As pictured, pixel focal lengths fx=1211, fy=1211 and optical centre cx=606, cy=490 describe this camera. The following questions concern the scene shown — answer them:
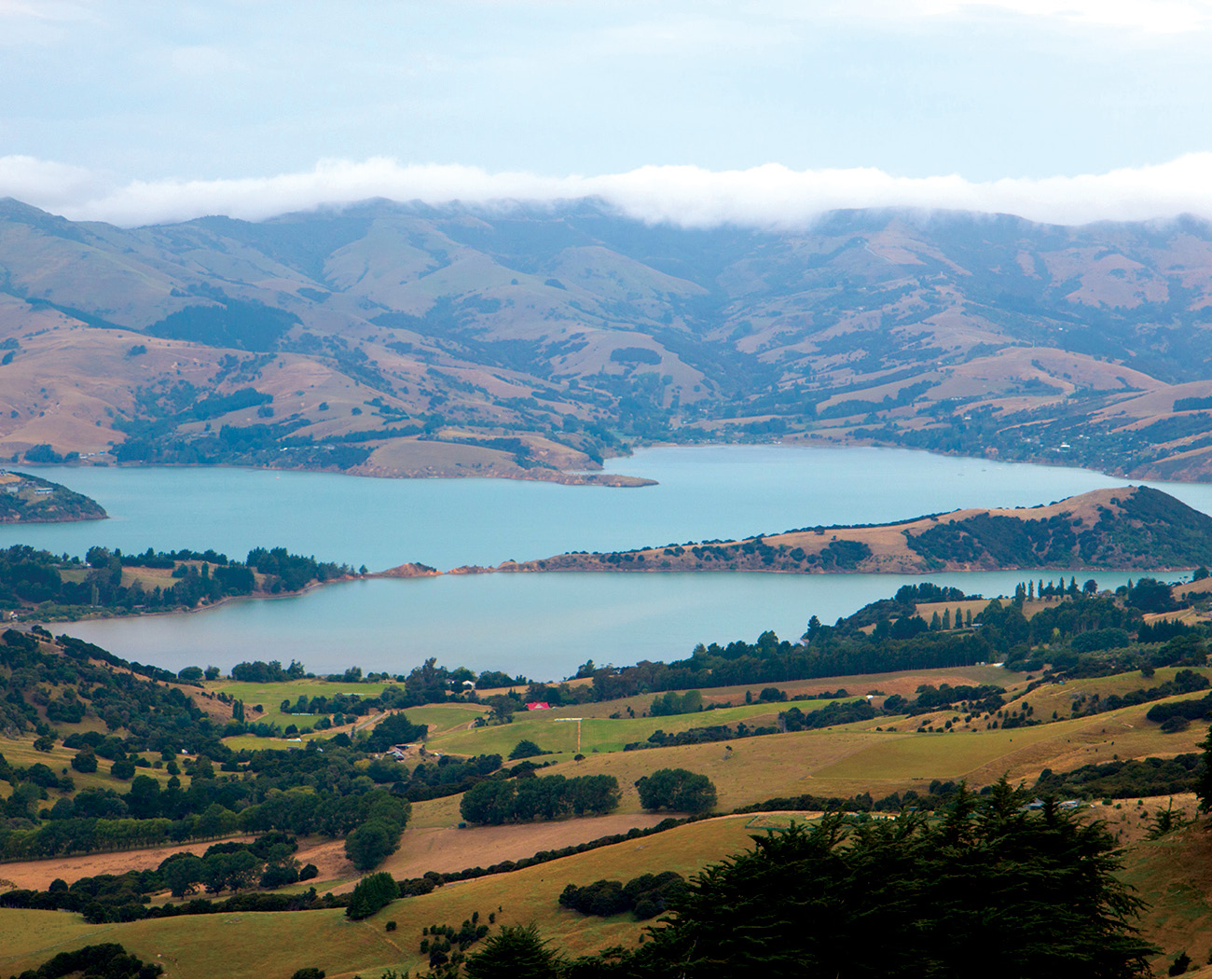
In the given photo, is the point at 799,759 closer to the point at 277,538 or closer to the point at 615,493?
the point at 277,538

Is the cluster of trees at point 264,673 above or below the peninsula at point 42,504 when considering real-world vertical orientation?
below

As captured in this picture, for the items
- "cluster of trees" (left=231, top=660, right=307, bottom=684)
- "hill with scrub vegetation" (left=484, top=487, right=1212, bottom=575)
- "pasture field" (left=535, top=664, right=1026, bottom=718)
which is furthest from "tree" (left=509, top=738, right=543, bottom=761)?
"hill with scrub vegetation" (left=484, top=487, right=1212, bottom=575)

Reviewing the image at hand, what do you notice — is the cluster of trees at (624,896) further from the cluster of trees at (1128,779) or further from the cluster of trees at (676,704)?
the cluster of trees at (676,704)

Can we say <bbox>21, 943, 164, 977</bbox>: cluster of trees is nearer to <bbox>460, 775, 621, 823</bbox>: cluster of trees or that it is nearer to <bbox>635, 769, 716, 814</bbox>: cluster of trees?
<bbox>460, 775, 621, 823</bbox>: cluster of trees

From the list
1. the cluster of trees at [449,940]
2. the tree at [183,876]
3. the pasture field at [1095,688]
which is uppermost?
the pasture field at [1095,688]

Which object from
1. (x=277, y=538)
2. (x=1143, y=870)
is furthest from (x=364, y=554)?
(x=1143, y=870)

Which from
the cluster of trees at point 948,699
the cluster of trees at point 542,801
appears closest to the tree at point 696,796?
the cluster of trees at point 542,801
